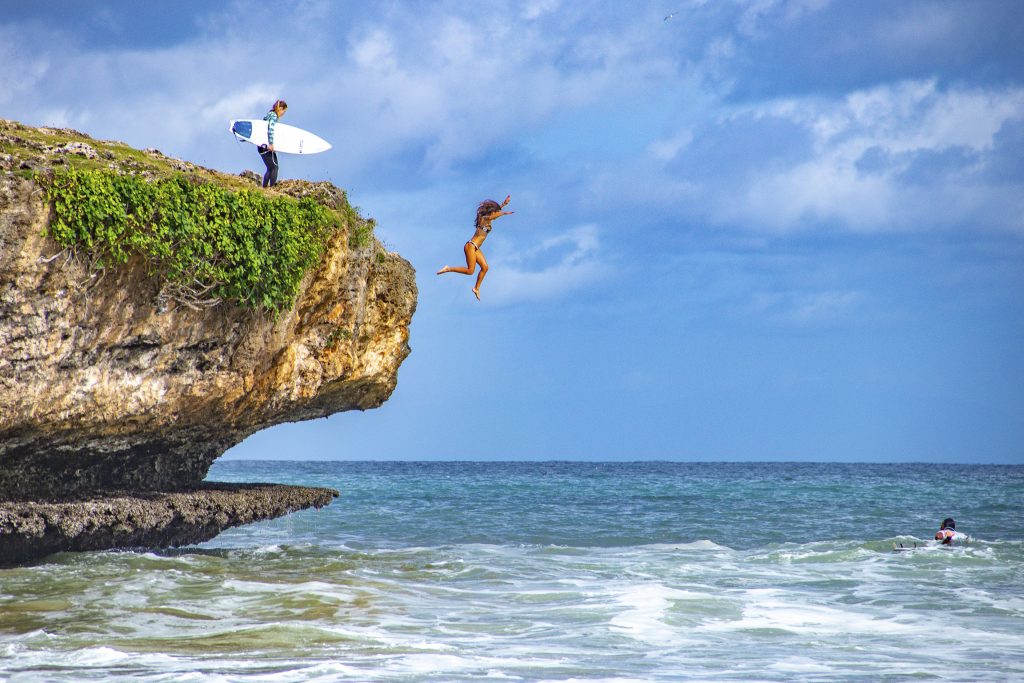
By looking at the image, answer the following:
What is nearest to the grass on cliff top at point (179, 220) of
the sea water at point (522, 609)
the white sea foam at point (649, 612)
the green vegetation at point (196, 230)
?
the green vegetation at point (196, 230)

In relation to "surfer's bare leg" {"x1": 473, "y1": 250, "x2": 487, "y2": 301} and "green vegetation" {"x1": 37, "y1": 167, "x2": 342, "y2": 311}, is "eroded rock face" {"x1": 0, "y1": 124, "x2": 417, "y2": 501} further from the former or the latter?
"surfer's bare leg" {"x1": 473, "y1": 250, "x2": 487, "y2": 301}

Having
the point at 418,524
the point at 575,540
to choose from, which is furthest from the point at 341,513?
the point at 575,540

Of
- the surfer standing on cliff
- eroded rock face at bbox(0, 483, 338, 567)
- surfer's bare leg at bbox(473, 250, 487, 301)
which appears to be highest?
the surfer standing on cliff

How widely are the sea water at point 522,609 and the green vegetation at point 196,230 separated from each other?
4.33m

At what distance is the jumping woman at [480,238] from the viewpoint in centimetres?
1516

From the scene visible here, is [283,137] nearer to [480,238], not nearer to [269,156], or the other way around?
[269,156]

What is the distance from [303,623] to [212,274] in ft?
17.8

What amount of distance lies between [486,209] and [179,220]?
4.57 m

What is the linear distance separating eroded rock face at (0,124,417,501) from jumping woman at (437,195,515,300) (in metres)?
2.24

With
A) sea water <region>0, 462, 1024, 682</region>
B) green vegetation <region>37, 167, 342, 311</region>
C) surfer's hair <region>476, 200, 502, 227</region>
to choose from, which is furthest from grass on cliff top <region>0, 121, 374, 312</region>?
sea water <region>0, 462, 1024, 682</region>

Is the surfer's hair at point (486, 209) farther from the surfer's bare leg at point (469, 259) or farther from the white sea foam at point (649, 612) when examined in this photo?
the white sea foam at point (649, 612)

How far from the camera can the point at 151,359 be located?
Result: 557 inches

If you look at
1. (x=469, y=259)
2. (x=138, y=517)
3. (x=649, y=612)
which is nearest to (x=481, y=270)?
(x=469, y=259)

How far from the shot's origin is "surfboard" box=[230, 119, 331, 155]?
55.2 ft
